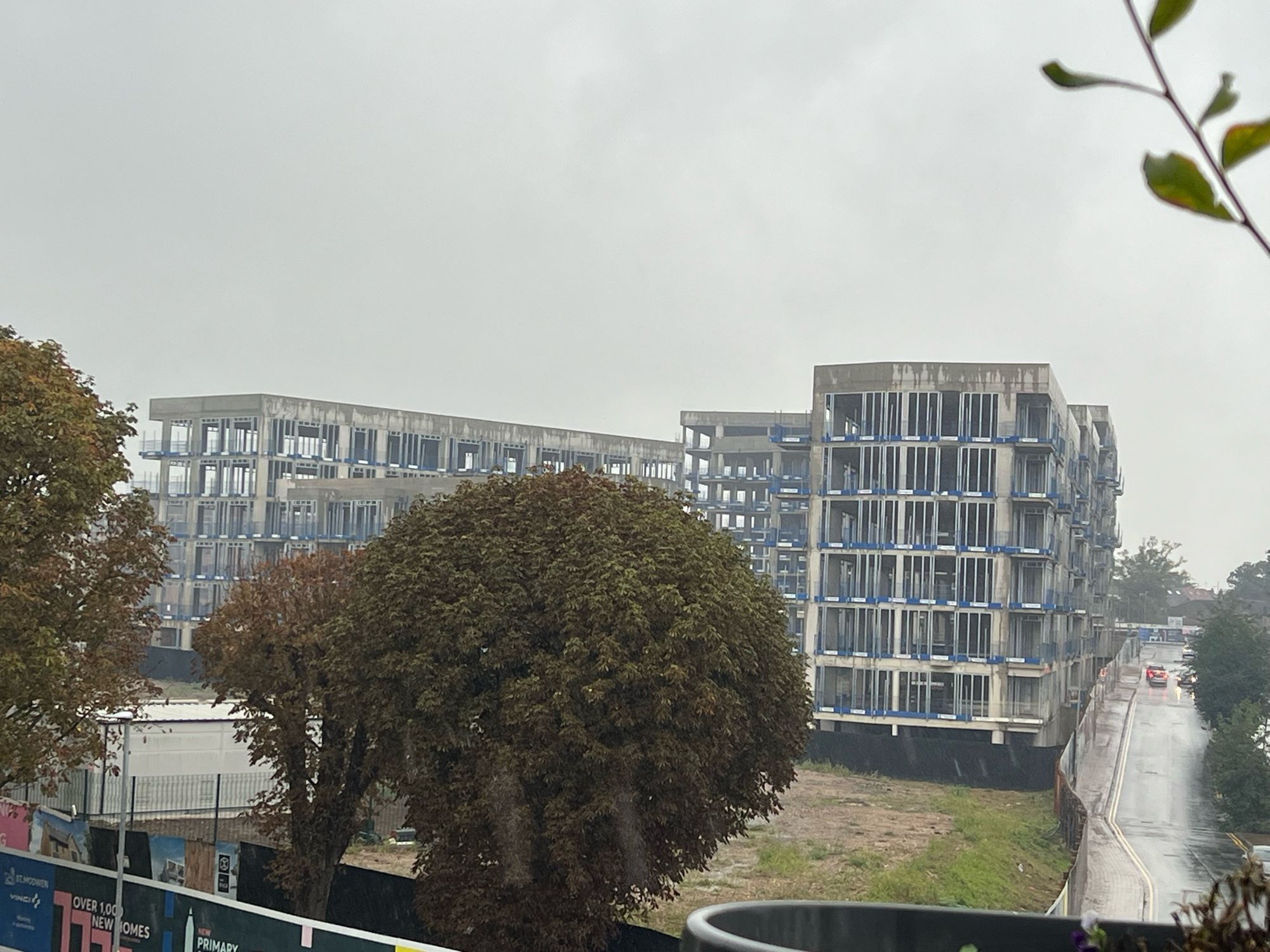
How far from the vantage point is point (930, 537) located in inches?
2174

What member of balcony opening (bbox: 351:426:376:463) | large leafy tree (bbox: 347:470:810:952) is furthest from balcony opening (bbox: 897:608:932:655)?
balcony opening (bbox: 351:426:376:463)

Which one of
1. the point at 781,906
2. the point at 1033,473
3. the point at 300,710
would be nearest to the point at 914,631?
the point at 1033,473

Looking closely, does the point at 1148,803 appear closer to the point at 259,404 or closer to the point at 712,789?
the point at 712,789

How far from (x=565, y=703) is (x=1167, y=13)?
18944 mm

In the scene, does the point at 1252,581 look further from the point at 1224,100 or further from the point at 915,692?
the point at 1224,100

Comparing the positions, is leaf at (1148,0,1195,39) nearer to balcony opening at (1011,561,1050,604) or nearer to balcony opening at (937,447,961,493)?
balcony opening at (937,447,961,493)

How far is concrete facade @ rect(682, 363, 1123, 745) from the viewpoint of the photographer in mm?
53531

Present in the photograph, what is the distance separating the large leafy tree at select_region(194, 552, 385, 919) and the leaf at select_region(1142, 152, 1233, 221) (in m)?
20.5

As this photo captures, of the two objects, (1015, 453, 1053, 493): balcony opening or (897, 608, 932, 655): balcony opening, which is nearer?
(897, 608, 932, 655): balcony opening

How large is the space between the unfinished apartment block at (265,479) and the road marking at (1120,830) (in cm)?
3114

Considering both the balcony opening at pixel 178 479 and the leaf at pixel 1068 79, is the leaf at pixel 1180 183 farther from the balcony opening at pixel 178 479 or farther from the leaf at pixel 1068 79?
the balcony opening at pixel 178 479

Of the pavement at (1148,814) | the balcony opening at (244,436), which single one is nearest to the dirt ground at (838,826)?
the pavement at (1148,814)

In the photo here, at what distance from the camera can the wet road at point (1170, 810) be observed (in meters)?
36.9

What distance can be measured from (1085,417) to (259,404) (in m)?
45.6
